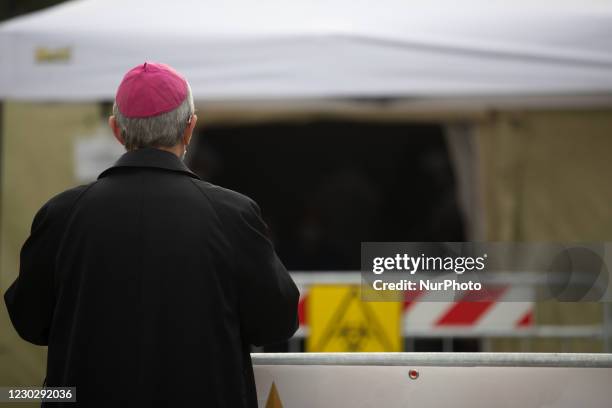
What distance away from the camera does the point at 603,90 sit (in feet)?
16.7

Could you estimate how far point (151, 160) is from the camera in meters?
2.16

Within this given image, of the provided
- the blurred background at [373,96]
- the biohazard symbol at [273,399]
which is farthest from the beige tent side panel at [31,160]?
the biohazard symbol at [273,399]

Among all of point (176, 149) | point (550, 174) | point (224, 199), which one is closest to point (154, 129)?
point (176, 149)

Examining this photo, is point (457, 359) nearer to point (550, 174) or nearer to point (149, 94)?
point (149, 94)

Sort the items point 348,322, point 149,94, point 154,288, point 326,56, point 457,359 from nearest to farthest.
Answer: point 154,288 → point 149,94 → point 457,359 → point 348,322 → point 326,56

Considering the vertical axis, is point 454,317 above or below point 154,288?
below

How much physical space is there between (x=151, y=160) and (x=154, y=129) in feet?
0.27

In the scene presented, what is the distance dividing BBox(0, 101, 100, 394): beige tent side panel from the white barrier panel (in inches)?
139

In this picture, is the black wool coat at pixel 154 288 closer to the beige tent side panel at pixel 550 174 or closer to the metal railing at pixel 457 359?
the metal railing at pixel 457 359

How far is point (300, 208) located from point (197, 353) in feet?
23.4

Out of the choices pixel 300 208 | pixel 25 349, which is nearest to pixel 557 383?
pixel 25 349

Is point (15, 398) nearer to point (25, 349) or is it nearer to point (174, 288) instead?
point (174, 288)

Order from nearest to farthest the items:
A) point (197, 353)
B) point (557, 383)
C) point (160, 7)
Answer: point (197, 353)
point (557, 383)
point (160, 7)

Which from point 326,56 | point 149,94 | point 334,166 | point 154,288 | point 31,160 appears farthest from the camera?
point 334,166
